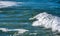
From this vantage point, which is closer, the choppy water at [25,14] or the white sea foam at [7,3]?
the choppy water at [25,14]

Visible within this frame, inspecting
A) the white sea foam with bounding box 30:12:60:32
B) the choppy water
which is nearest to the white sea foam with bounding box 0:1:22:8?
the choppy water

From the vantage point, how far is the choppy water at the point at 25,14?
496 centimetres

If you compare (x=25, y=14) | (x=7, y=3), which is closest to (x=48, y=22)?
(x=25, y=14)

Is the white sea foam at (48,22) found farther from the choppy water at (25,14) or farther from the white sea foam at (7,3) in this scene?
the white sea foam at (7,3)

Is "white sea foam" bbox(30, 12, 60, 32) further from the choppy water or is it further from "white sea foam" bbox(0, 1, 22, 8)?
"white sea foam" bbox(0, 1, 22, 8)

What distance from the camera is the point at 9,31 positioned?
5031 millimetres

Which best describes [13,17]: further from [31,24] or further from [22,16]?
[31,24]

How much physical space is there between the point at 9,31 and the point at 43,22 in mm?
921

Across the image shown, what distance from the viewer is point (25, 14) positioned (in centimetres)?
668

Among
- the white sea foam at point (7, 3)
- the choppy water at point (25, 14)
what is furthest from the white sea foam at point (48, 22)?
the white sea foam at point (7, 3)

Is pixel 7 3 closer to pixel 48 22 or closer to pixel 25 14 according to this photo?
pixel 25 14

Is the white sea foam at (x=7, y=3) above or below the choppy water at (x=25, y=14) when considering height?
above

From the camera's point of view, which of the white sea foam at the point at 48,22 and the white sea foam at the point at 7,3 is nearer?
the white sea foam at the point at 48,22

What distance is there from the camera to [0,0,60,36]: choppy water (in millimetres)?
4957
